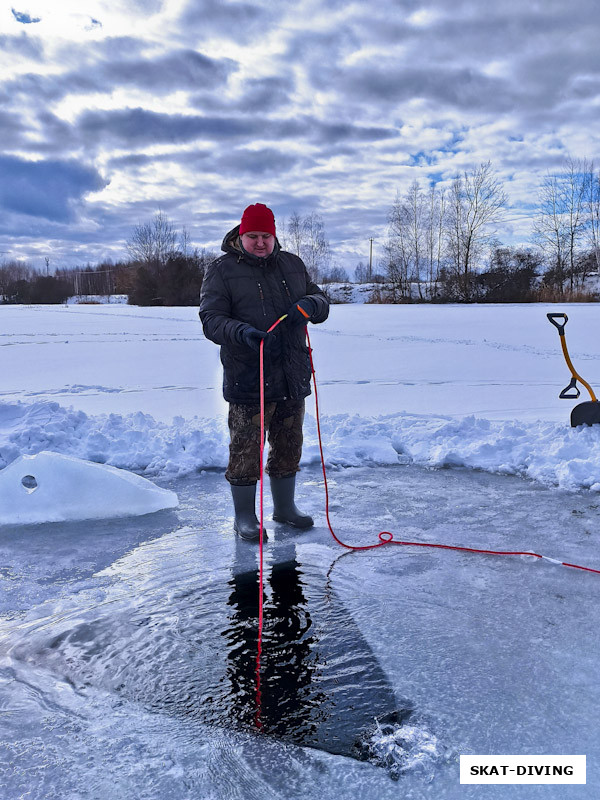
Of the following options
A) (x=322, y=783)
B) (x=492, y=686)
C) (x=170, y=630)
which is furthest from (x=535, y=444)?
(x=322, y=783)

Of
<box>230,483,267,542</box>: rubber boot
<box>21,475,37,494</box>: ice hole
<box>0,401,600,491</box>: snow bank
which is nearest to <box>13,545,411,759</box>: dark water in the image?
<box>230,483,267,542</box>: rubber boot

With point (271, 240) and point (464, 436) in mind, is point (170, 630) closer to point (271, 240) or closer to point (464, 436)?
point (271, 240)

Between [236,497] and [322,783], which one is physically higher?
[236,497]

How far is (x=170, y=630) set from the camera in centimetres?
236

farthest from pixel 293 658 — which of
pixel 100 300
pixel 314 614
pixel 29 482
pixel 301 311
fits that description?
pixel 100 300

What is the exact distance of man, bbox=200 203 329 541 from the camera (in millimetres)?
3119

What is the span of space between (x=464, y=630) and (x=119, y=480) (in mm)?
2266

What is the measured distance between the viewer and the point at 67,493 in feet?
12.1

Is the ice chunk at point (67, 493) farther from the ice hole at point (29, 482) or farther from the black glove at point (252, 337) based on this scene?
the black glove at point (252, 337)

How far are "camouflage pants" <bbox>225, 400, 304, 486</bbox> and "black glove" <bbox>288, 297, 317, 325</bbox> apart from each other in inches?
18.0

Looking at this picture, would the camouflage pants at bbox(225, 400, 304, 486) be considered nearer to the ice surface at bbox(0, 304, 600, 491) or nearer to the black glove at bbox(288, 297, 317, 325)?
the black glove at bbox(288, 297, 317, 325)

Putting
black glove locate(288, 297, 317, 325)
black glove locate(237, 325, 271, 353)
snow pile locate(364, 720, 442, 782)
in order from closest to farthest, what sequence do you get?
snow pile locate(364, 720, 442, 782) → black glove locate(237, 325, 271, 353) → black glove locate(288, 297, 317, 325)

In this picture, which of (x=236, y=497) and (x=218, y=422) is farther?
(x=218, y=422)

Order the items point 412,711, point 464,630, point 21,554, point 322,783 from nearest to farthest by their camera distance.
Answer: point 322,783, point 412,711, point 464,630, point 21,554
